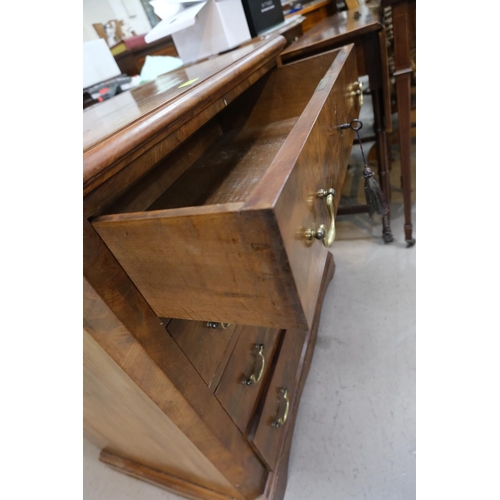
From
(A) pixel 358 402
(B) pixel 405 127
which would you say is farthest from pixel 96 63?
(A) pixel 358 402

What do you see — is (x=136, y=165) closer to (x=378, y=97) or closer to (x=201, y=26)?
(x=201, y=26)

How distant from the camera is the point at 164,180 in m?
0.60

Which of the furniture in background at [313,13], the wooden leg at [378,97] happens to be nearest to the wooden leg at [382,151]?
the wooden leg at [378,97]

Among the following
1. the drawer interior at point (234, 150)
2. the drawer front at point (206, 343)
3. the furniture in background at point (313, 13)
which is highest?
the furniture in background at point (313, 13)

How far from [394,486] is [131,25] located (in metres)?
2.35

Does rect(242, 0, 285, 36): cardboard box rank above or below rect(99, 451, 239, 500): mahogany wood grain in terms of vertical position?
above

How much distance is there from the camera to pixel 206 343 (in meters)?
0.53

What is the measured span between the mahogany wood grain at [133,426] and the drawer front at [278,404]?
0.10 m

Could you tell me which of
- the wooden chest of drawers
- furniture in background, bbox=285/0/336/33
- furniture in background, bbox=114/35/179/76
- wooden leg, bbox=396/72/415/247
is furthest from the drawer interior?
furniture in background, bbox=114/35/179/76

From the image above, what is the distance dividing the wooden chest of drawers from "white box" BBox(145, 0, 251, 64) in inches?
8.7

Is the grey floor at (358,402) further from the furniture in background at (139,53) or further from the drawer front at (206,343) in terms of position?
the furniture in background at (139,53)

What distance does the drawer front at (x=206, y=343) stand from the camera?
1.59ft

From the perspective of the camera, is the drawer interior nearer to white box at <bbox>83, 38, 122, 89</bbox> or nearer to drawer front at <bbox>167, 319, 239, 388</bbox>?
drawer front at <bbox>167, 319, 239, 388</bbox>

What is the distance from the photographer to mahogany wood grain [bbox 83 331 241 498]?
1.54ft
